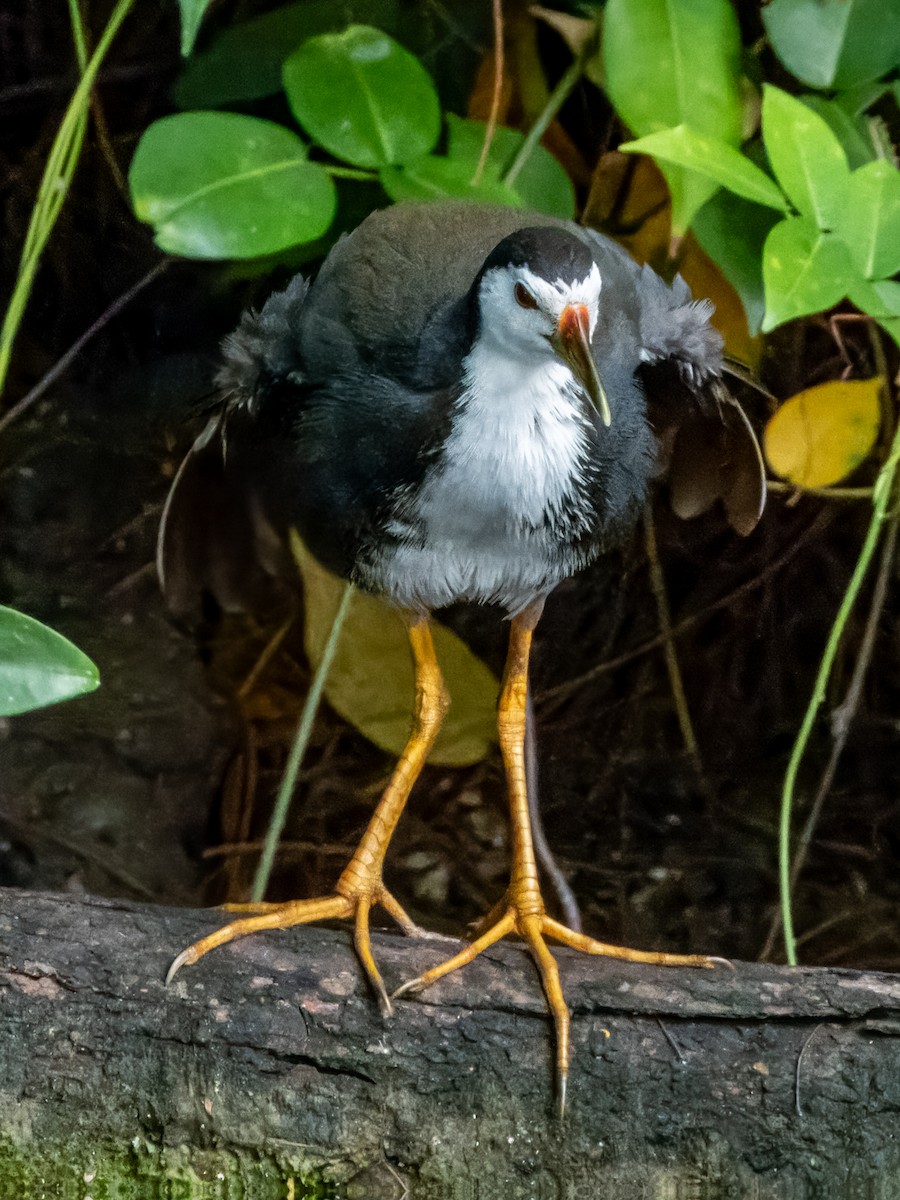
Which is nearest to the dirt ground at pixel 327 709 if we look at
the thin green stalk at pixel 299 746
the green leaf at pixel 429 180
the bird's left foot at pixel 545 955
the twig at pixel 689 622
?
the twig at pixel 689 622

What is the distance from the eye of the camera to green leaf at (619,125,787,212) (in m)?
1.17

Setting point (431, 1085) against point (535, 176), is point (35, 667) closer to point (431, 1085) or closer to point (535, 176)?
point (431, 1085)

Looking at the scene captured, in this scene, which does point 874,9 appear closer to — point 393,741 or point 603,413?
point 603,413

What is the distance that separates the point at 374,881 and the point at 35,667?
458mm

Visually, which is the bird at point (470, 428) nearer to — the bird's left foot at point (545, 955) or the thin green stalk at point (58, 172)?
the bird's left foot at point (545, 955)

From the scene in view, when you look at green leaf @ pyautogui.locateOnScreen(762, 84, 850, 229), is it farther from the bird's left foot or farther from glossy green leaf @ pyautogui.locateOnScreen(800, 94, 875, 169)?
the bird's left foot

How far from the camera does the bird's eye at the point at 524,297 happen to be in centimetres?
104

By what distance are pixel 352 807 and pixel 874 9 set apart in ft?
3.90

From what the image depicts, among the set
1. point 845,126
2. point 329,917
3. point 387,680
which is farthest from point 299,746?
point 845,126

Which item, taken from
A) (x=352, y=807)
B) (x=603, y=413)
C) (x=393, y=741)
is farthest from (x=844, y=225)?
(x=352, y=807)

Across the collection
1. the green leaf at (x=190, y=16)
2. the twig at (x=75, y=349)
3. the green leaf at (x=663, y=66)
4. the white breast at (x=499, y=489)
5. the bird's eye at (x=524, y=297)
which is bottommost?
the twig at (x=75, y=349)

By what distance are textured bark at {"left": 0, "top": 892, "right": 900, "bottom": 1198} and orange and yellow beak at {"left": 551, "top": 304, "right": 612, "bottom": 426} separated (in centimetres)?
56

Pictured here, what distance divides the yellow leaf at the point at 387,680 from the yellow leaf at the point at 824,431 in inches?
→ 20.0

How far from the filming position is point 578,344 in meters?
1.04
